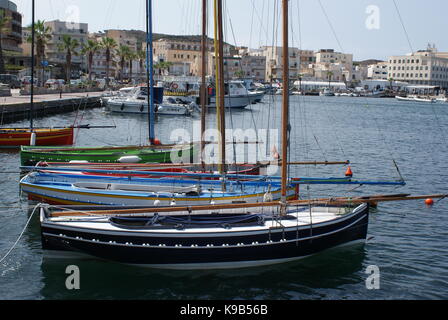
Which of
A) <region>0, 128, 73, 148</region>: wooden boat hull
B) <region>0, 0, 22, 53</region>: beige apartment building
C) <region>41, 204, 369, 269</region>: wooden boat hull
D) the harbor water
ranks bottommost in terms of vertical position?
the harbor water

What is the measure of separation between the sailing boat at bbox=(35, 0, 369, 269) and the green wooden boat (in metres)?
11.2

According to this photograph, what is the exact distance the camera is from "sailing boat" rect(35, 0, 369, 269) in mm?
16453

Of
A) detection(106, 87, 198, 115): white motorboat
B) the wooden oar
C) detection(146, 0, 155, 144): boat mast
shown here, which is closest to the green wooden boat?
detection(146, 0, 155, 144): boat mast

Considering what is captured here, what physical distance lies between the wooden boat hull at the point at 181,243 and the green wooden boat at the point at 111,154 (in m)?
11.6

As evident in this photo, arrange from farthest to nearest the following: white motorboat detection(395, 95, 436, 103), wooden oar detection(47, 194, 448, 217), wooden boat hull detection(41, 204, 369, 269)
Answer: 1. white motorboat detection(395, 95, 436, 103)
2. wooden oar detection(47, 194, 448, 217)
3. wooden boat hull detection(41, 204, 369, 269)

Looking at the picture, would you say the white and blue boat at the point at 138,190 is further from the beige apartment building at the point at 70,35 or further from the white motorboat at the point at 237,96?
the beige apartment building at the point at 70,35

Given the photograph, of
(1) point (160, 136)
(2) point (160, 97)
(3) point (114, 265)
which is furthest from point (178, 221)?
(2) point (160, 97)

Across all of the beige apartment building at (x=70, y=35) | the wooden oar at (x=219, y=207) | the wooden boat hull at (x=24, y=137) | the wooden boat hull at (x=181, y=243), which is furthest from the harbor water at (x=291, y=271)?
the beige apartment building at (x=70, y=35)

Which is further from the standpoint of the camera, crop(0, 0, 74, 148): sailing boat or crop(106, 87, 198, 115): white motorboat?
crop(106, 87, 198, 115): white motorboat

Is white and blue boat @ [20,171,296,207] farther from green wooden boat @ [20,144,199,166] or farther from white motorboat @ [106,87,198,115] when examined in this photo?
white motorboat @ [106,87,198,115]

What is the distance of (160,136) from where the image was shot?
5394 cm

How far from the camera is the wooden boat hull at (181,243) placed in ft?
53.9

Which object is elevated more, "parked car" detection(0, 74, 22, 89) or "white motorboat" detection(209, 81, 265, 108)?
"parked car" detection(0, 74, 22, 89)

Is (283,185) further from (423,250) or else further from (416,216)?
(416,216)
